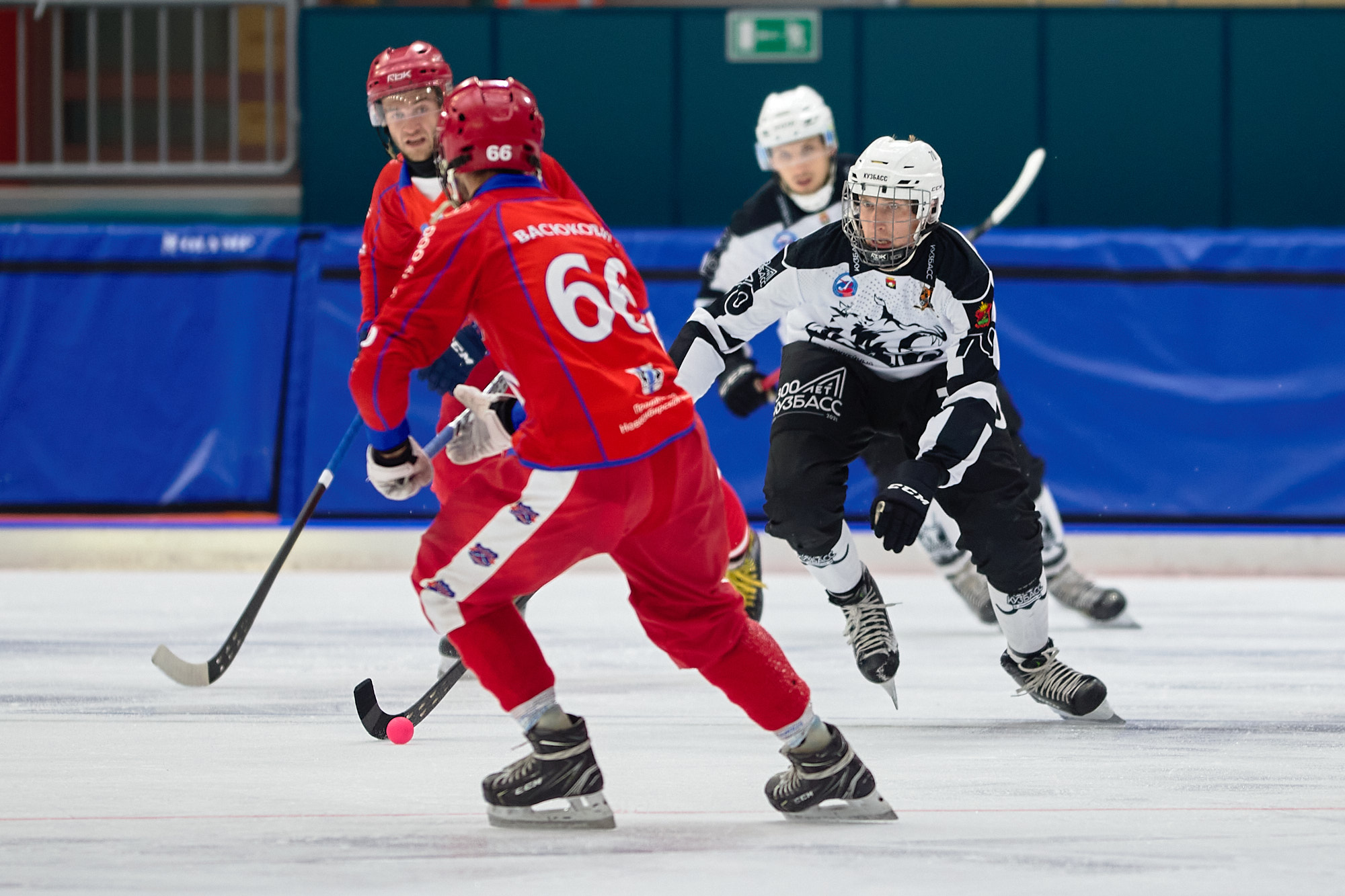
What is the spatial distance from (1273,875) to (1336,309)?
17.0 ft

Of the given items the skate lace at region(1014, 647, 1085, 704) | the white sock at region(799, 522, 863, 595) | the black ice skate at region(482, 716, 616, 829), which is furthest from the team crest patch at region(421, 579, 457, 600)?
the skate lace at region(1014, 647, 1085, 704)

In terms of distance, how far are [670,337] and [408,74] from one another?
324 centimetres

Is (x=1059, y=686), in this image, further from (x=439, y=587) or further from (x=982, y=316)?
(x=439, y=587)

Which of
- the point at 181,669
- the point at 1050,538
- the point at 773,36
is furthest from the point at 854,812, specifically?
the point at 773,36

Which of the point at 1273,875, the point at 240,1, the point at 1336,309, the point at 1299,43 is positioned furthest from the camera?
the point at 240,1

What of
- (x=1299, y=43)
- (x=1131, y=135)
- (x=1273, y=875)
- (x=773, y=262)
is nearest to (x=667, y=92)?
(x=1131, y=135)

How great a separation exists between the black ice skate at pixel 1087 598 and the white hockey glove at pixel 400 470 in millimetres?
2772

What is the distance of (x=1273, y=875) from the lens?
7.77 ft

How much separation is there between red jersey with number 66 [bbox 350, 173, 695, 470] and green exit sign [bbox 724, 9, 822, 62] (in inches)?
212

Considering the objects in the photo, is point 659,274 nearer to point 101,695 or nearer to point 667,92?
point 667,92

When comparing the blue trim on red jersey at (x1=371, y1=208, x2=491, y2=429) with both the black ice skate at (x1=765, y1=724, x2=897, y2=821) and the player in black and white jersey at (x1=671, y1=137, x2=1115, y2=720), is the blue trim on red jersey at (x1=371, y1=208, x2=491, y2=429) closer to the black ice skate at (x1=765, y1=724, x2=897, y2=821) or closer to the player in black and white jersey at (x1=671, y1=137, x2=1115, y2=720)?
the black ice skate at (x1=765, y1=724, x2=897, y2=821)

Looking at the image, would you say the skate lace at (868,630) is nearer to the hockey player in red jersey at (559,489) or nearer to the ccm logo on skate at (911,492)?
the ccm logo on skate at (911,492)

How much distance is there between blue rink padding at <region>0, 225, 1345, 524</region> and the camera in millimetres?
7137

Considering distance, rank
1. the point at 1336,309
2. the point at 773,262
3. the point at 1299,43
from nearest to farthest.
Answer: the point at 773,262 < the point at 1336,309 < the point at 1299,43
